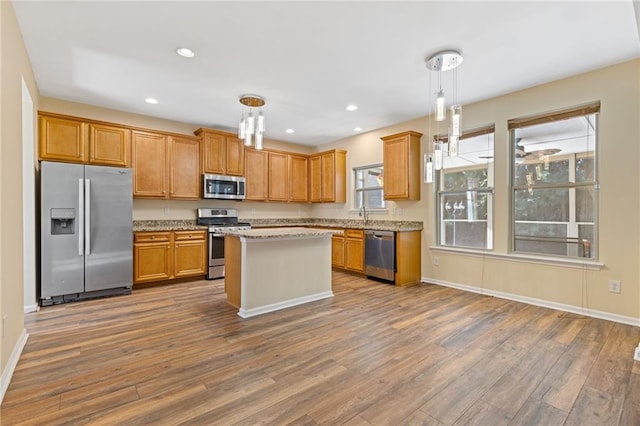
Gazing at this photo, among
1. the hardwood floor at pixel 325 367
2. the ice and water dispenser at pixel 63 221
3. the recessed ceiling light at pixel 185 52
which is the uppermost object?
the recessed ceiling light at pixel 185 52

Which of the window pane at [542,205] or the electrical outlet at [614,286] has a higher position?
the window pane at [542,205]

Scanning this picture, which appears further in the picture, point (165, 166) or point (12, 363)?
point (165, 166)

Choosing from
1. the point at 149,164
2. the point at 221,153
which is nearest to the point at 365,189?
the point at 221,153

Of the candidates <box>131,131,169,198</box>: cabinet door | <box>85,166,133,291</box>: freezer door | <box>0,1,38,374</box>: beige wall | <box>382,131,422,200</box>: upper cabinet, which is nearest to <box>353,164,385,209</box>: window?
<box>382,131,422,200</box>: upper cabinet

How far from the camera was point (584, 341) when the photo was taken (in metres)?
2.76

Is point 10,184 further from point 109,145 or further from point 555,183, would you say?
point 555,183

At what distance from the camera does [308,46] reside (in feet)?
9.58

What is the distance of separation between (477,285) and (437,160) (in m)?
2.15

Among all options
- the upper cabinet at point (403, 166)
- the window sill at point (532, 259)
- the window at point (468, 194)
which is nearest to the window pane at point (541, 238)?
the window sill at point (532, 259)

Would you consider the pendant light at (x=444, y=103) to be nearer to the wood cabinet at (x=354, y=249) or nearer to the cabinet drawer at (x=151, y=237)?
the wood cabinet at (x=354, y=249)

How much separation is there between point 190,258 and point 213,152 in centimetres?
184

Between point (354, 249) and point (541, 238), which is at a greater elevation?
point (541, 238)

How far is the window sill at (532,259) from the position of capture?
11.3 ft

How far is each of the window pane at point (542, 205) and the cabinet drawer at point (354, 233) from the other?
2.29 meters
